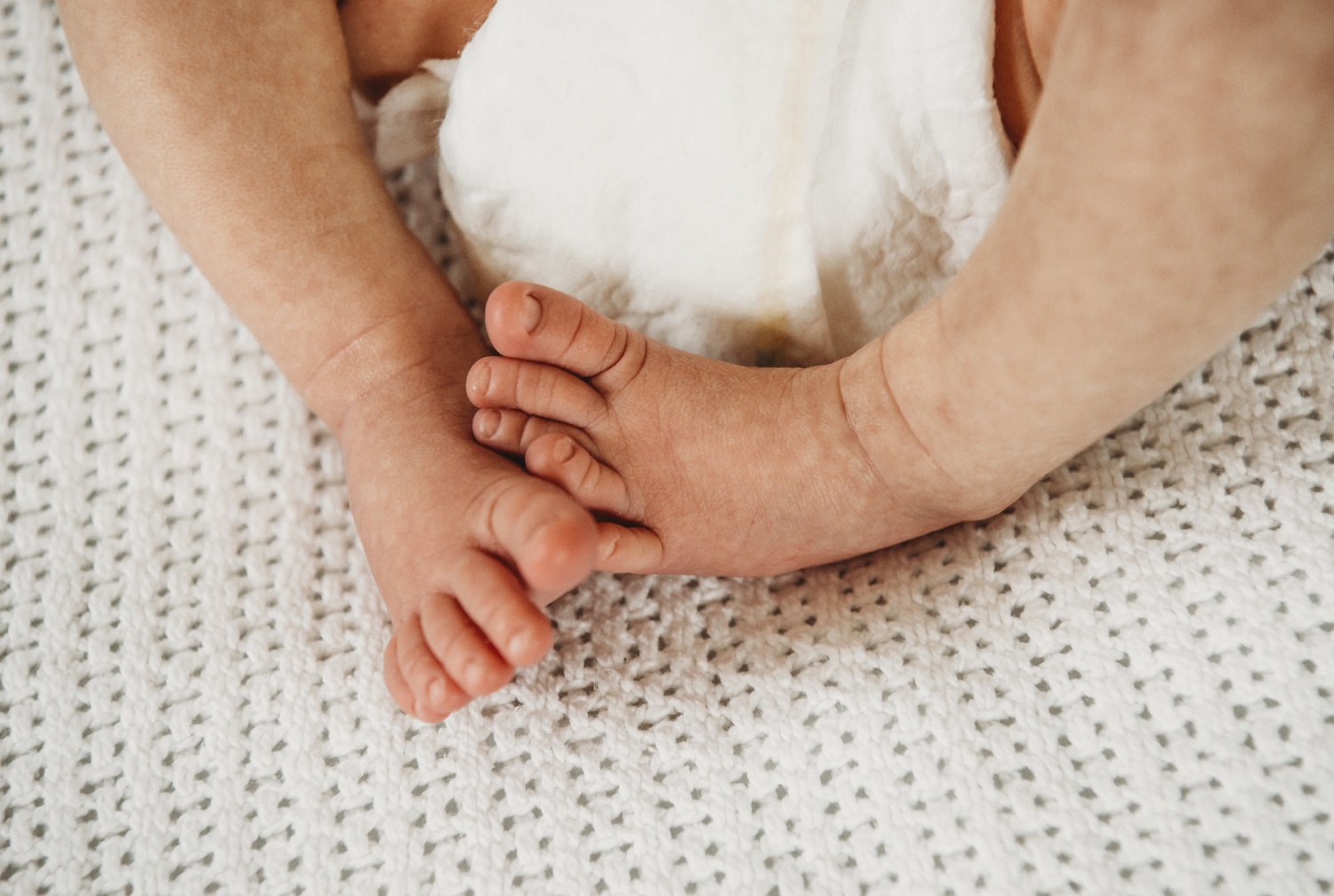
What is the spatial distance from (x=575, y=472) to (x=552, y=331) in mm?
93

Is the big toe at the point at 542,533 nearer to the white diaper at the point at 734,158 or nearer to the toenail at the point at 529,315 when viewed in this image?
the toenail at the point at 529,315

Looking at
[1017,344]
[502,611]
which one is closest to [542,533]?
[502,611]

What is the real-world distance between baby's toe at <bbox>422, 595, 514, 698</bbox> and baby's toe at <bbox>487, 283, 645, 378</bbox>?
0.17 metres

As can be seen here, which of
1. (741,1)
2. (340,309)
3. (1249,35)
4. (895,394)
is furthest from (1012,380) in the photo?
(340,309)

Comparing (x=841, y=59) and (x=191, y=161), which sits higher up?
(x=841, y=59)

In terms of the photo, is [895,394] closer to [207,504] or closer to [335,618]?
[335,618]

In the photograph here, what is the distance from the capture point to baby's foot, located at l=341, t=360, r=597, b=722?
1.68 feet

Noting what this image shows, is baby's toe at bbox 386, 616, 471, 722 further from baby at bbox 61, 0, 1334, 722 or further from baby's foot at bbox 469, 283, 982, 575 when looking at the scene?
baby's foot at bbox 469, 283, 982, 575

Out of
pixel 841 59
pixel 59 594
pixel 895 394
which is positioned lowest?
pixel 59 594

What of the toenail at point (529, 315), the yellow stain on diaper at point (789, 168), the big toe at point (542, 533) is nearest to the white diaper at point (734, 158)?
the yellow stain on diaper at point (789, 168)

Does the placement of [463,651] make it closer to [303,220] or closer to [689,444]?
[689,444]

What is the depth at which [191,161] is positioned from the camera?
0.67m

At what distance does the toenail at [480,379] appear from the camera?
604 millimetres

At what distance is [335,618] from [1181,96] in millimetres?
596
